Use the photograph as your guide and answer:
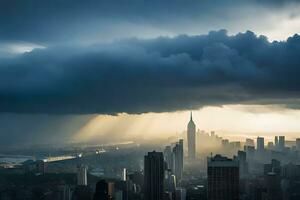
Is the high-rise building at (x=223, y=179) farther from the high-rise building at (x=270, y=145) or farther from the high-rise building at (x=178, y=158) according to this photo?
the high-rise building at (x=270, y=145)

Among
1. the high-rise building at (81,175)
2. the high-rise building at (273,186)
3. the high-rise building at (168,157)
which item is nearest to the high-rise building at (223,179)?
the high-rise building at (273,186)

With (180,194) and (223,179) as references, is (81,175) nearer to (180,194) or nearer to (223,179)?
(180,194)

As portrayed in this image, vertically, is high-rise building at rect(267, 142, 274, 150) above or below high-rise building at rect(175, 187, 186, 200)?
above

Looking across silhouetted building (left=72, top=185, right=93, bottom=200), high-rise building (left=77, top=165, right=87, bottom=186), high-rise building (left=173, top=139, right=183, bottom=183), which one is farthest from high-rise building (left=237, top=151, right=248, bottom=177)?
silhouetted building (left=72, top=185, right=93, bottom=200)

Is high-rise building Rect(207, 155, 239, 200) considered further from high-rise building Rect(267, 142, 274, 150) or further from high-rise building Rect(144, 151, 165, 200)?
high-rise building Rect(267, 142, 274, 150)

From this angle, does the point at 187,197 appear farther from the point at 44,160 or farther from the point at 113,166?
the point at 44,160
